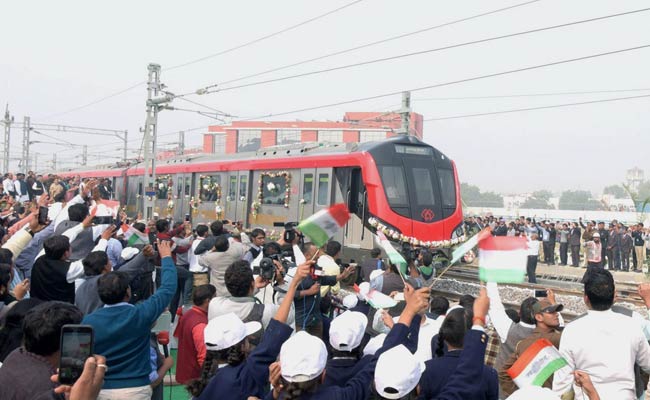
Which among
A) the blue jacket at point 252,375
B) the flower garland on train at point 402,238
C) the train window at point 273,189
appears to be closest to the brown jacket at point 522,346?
the blue jacket at point 252,375

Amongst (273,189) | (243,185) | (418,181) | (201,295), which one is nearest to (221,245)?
(201,295)

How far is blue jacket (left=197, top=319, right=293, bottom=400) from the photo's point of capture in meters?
3.64

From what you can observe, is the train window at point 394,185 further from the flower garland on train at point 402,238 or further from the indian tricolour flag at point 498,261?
the indian tricolour flag at point 498,261

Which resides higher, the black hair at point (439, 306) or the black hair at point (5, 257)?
the black hair at point (5, 257)

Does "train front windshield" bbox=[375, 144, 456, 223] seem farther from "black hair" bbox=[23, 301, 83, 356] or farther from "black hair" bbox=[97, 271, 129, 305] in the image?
"black hair" bbox=[23, 301, 83, 356]

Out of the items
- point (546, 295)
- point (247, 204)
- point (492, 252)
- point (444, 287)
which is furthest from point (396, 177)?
point (492, 252)

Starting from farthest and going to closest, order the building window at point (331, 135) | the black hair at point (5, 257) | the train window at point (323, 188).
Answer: the building window at point (331, 135), the train window at point (323, 188), the black hair at point (5, 257)

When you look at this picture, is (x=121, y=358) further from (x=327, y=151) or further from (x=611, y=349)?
(x=327, y=151)

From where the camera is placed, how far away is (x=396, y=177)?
1486 cm

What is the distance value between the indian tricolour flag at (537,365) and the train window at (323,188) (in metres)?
12.5

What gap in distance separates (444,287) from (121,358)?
12.2 meters

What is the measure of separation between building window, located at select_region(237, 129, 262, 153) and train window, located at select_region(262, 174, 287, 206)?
6328cm

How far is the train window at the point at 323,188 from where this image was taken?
15758 mm

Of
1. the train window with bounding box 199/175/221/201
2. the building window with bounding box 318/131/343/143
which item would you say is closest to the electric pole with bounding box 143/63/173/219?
the train window with bounding box 199/175/221/201
